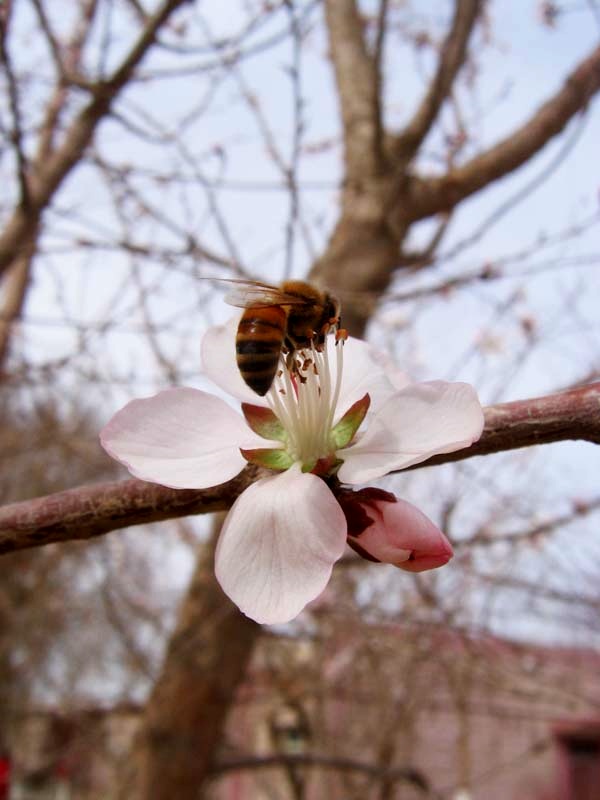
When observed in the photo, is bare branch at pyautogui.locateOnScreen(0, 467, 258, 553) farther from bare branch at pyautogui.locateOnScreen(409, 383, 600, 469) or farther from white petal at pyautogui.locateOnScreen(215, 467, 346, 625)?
bare branch at pyautogui.locateOnScreen(409, 383, 600, 469)

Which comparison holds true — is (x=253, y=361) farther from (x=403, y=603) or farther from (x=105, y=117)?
(x=403, y=603)

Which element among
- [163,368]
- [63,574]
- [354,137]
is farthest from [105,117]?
[63,574]

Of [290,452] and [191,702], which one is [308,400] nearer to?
[290,452]

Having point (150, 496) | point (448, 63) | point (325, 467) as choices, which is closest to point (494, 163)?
point (448, 63)

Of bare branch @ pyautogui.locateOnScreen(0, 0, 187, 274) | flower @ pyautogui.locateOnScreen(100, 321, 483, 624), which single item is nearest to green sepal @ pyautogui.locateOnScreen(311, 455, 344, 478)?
flower @ pyautogui.locateOnScreen(100, 321, 483, 624)

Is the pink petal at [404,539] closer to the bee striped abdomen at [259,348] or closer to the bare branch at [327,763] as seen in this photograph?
the bee striped abdomen at [259,348]

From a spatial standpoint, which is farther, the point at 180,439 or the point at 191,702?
the point at 191,702

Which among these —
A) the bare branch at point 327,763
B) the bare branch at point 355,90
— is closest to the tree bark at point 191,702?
the bare branch at point 327,763
